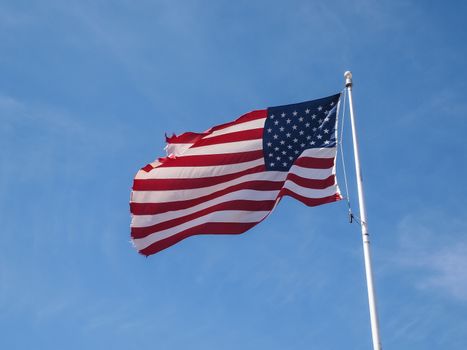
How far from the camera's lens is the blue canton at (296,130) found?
21.8 m

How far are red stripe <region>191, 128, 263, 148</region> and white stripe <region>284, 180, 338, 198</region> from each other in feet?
5.78

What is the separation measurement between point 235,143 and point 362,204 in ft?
15.1

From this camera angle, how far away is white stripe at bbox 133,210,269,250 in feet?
70.3

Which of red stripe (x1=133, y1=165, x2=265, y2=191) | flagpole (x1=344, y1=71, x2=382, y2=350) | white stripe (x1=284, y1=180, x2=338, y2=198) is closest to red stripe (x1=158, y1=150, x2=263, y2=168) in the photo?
red stripe (x1=133, y1=165, x2=265, y2=191)

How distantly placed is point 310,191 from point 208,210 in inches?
115

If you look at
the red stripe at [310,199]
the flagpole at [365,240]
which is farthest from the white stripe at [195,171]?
the flagpole at [365,240]

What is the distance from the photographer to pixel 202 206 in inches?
860

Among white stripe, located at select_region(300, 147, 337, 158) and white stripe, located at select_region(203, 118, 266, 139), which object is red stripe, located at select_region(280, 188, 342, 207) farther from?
white stripe, located at select_region(203, 118, 266, 139)

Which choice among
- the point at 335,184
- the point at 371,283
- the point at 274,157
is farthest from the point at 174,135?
the point at 371,283

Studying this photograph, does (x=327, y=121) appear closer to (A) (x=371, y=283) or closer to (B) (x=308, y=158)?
(B) (x=308, y=158)

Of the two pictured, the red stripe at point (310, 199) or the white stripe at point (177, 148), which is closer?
the red stripe at point (310, 199)

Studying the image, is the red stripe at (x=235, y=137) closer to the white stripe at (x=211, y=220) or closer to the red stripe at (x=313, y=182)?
the red stripe at (x=313, y=182)

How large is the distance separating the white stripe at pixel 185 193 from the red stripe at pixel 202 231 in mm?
944

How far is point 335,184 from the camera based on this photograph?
67.6ft
